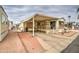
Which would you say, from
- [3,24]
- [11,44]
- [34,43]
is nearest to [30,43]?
[34,43]

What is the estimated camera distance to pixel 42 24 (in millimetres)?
2186

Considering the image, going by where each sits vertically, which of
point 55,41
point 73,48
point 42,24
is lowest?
point 73,48

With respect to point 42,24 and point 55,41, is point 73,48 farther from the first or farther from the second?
point 42,24

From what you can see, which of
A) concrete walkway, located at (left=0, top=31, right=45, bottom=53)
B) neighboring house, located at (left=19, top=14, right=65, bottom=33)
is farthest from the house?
concrete walkway, located at (left=0, top=31, right=45, bottom=53)

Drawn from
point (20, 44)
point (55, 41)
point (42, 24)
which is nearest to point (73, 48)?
point (55, 41)

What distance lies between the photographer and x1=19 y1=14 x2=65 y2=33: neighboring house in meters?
2.18

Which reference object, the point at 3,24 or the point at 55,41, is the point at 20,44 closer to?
the point at 3,24

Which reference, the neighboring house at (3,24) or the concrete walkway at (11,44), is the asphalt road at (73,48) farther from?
the neighboring house at (3,24)

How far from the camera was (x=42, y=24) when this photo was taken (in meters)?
2.19

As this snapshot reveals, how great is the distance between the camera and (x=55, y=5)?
2143 millimetres

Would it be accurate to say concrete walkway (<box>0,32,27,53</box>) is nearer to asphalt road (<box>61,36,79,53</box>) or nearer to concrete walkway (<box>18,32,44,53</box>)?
concrete walkway (<box>18,32,44,53</box>)

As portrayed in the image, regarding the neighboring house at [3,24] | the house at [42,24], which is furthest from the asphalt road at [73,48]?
the neighboring house at [3,24]

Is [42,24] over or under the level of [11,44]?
over
